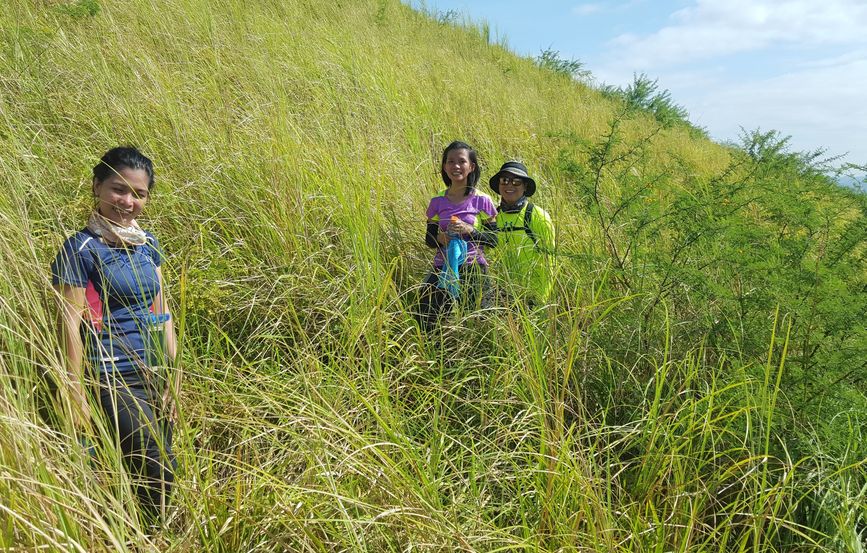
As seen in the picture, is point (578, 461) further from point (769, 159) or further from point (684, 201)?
point (769, 159)

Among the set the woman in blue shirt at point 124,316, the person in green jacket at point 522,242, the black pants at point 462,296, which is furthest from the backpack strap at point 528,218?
the woman in blue shirt at point 124,316

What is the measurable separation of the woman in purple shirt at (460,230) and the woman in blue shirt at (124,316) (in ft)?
3.66

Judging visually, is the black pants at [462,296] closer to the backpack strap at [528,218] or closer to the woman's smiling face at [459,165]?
the backpack strap at [528,218]

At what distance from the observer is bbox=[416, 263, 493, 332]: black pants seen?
2563 millimetres

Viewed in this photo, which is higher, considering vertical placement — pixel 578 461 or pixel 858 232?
pixel 858 232

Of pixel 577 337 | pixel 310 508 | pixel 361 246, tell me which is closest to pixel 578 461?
pixel 577 337

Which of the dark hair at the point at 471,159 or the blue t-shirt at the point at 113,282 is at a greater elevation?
the dark hair at the point at 471,159

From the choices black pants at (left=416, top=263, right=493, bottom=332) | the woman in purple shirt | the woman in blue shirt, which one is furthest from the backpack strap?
the woman in blue shirt

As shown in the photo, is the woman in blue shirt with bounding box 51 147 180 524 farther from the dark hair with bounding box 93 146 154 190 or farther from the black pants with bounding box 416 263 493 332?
the black pants with bounding box 416 263 493 332

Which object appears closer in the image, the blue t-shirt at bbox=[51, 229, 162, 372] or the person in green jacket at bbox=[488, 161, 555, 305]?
the blue t-shirt at bbox=[51, 229, 162, 372]

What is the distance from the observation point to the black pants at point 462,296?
256cm

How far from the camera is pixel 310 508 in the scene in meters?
1.49

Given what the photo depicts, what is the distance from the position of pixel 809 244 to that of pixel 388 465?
2.02 meters

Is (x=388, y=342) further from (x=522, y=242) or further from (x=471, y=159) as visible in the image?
(x=471, y=159)
